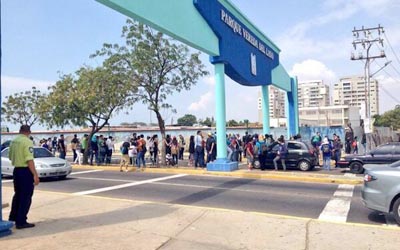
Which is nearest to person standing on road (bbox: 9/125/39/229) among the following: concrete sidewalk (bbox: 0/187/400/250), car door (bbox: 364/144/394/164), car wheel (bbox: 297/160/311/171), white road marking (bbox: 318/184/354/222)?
concrete sidewalk (bbox: 0/187/400/250)

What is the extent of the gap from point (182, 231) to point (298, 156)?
11649mm

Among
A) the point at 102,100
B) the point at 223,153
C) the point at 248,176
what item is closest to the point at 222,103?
the point at 223,153

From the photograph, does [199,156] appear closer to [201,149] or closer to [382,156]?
[201,149]

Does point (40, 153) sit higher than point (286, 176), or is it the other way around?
point (40, 153)

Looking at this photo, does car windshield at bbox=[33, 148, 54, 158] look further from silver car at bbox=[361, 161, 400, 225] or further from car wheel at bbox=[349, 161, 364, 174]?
car wheel at bbox=[349, 161, 364, 174]

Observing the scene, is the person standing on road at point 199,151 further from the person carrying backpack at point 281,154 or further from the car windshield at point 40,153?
the car windshield at point 40,153

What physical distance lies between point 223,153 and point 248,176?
1.79 m

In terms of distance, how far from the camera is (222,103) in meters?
16.8

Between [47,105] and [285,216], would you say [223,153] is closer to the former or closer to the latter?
[285,216]

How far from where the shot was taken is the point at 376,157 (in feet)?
52.6

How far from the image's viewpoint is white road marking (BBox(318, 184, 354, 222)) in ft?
26.3

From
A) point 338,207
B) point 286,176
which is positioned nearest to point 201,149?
point 286,176

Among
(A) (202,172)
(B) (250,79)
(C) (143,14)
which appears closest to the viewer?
(C) (143,14)

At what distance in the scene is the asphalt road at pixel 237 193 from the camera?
28.3 feet
